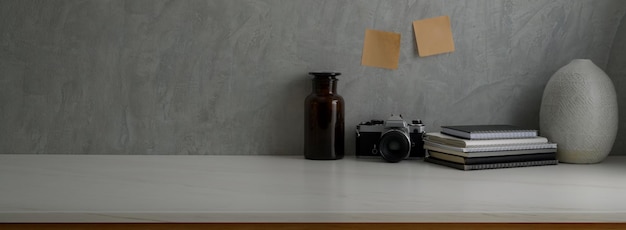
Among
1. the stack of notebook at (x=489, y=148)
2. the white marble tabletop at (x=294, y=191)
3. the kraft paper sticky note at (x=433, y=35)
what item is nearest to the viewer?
the white marble tabletop at (x=294, y=191)

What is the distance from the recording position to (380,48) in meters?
1.92

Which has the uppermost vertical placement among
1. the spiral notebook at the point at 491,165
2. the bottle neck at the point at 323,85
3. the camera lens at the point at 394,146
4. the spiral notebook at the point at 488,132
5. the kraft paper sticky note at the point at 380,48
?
the kraft paper sticky note at the point at 380,48

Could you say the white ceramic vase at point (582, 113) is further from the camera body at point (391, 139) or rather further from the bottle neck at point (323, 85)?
the bottle neck at point (323, 85)

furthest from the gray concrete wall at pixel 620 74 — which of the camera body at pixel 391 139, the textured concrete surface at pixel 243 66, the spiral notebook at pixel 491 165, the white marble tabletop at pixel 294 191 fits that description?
the camera body at pixel 391 139

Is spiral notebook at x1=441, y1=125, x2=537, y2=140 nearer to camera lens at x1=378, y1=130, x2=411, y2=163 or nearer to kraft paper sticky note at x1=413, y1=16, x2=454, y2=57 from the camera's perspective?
camera lens at x1=378, y1=130, x2=411, y2=163

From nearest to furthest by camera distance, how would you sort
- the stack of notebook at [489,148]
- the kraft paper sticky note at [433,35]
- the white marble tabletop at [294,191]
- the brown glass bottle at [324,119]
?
1. the white marble tabletop at [294,191]
2. the stack of notebook at [489,148]
3. the brown glass bottle at [324,119]
4. the kraft paper sticky note at [433,35]

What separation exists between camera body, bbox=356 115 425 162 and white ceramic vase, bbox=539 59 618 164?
0.34 meters

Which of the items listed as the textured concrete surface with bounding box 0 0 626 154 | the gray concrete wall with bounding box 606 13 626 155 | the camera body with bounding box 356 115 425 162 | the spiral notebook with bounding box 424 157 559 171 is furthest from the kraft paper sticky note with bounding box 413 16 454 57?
the gray concrete wall with bounding box 606 13 626 155

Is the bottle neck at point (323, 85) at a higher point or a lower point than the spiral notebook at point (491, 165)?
higher

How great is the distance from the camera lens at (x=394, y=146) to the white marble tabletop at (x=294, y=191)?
1.0 inches

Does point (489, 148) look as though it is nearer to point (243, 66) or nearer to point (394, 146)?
point (394, 146)

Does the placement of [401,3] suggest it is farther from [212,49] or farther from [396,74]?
[212,49]

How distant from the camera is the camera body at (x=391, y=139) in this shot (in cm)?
178

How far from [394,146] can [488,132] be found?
0.23 m
